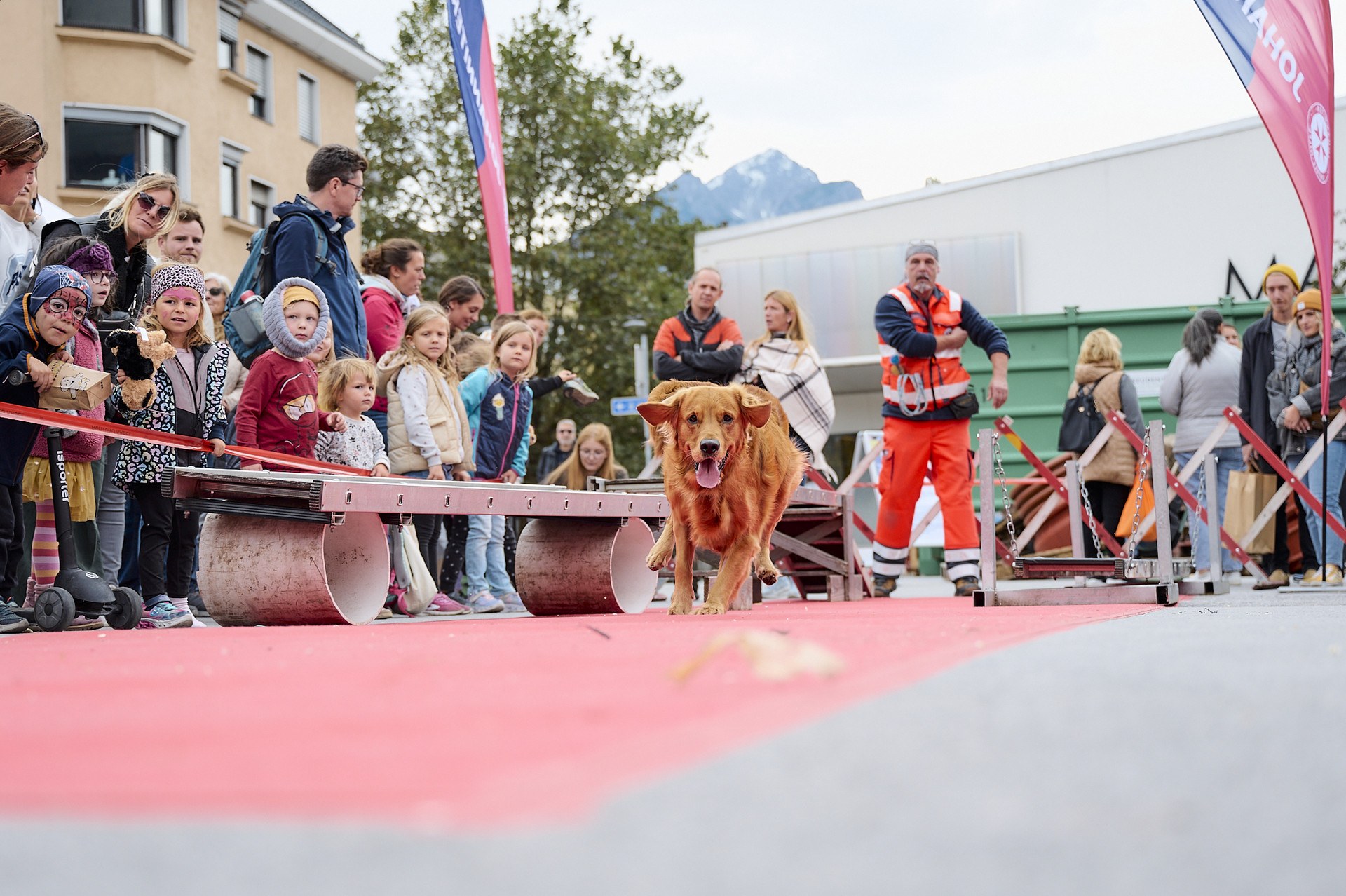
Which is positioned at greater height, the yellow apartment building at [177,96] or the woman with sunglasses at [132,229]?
the yellow apartment building at [177,96]

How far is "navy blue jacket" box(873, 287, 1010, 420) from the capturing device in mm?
8148

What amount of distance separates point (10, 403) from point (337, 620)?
146 centimetres

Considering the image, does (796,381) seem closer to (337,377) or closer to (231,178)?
(337,377)

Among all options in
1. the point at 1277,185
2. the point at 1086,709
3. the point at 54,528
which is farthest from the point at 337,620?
the point at 1277,185

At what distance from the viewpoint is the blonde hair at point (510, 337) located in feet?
27.5

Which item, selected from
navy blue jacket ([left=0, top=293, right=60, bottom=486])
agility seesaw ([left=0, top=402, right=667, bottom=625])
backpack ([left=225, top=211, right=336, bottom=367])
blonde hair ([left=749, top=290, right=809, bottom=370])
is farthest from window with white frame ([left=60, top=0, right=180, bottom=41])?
navy blue jacket ([left=0, top=293, right=60, bottom=486])

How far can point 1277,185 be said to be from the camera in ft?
62.0

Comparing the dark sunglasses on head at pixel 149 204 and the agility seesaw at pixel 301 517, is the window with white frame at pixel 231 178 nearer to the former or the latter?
the dark sunglasses on head at pixel 149 204

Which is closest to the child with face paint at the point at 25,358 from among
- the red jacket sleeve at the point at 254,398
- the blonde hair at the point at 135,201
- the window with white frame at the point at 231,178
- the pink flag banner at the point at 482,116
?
the blonde hair at the point at 135,201

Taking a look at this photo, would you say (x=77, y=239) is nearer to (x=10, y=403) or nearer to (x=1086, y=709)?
(x=10, y=403)

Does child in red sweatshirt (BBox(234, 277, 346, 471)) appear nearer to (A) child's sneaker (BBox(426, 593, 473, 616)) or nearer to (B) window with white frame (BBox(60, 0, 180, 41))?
(A) child's sneaker (BBox(426, 593, 473, 616))

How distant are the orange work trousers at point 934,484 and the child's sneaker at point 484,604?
2480 millimetres

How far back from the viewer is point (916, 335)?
26.7ft

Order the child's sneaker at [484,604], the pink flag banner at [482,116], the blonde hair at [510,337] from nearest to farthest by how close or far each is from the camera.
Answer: the child's sneaker at [484,604] → the blonde hair at [510,337] → the pink flag banner at [482,116]
